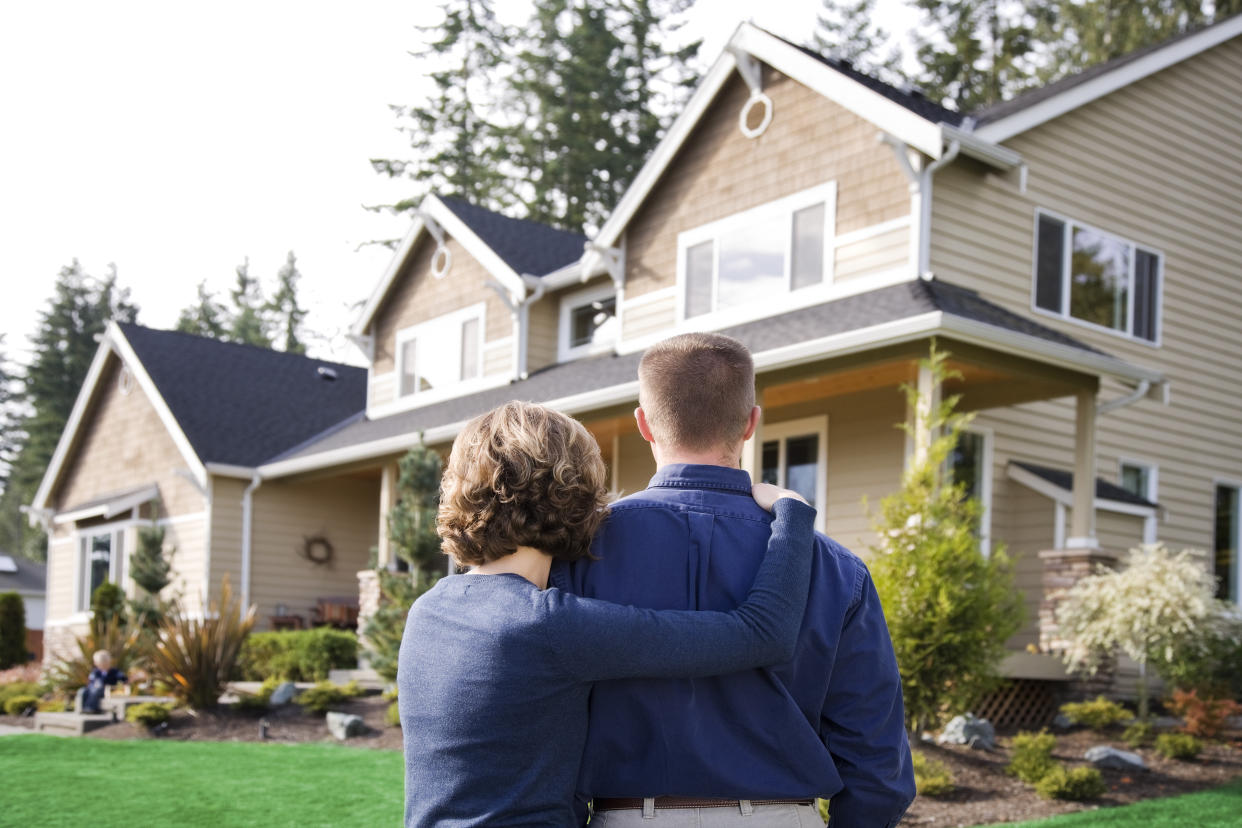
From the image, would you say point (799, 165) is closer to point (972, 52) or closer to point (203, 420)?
point (203, 420)

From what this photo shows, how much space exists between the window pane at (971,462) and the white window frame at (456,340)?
8.08 metres

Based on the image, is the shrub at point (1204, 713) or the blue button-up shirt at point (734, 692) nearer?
Result: the blue button-up shirt at point (734, 692)

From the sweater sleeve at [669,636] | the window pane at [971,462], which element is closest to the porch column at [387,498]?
the window pane at [971,462]

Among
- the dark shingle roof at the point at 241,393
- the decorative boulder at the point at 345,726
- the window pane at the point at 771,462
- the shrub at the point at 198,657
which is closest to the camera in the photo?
the decorative boulder at the point at 345,726

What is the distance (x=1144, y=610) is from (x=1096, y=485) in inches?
124

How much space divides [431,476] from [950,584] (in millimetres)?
6212

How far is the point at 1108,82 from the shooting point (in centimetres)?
1345

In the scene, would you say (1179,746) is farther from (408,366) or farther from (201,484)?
(201,484)

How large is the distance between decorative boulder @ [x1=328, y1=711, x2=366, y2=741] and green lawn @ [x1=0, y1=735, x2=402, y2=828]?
57cm

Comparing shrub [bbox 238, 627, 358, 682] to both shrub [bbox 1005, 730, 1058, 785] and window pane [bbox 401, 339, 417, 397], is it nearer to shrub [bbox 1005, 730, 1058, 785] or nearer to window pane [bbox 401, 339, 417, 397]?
window pane [bbox 401, 339, 417, 397]

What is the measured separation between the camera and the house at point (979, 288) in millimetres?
11312

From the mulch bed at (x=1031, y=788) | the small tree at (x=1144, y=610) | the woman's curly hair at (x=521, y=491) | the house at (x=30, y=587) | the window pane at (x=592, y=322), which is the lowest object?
the house at (x=30, y=587)

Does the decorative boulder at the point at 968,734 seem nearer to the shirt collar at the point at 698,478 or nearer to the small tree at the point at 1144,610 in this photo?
the small tree at the point at 1144,610

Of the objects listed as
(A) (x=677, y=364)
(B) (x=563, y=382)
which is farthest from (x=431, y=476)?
(A) (x=677, y=364)
